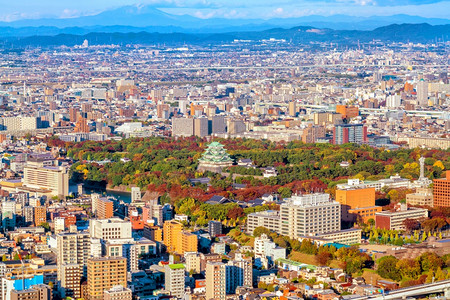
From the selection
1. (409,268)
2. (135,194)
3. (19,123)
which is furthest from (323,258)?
(19,123)

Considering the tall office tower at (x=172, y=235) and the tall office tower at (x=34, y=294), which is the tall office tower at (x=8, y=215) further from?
the tall office tower at (x=34, y=294)

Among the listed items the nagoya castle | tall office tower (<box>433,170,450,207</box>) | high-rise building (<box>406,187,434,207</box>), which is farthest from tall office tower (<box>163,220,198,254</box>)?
the nagoya castle

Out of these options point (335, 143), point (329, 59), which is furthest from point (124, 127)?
point (329, 59)

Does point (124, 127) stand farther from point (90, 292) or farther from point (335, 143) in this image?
point (90, 292)

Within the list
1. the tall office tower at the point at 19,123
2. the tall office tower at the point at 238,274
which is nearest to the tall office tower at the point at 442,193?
the tall office tower at the point at 238,274

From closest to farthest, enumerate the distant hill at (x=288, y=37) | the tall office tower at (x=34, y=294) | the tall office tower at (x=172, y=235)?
the tall office tower at (x=34, y=294) < the tall office tower at (x=172, y=235) < the distant hill at (x=288, y=37)

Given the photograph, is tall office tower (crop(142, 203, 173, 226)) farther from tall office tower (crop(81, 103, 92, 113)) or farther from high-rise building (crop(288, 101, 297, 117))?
tall office tower (crop(81, 103, 92, 113))
